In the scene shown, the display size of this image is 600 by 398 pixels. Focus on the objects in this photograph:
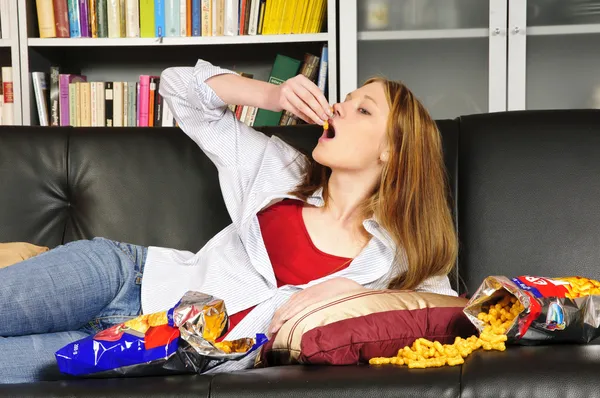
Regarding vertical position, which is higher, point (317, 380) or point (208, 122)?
point (208, 122)

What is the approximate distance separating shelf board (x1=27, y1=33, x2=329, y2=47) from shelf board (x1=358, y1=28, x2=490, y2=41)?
15 cm

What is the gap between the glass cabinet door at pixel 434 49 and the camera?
2691 mm

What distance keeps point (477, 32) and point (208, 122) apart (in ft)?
3.91

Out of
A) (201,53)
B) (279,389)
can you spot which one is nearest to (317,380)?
(279,389)

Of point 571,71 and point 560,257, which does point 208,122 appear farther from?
point 571,71

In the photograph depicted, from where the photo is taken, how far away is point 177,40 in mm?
2811

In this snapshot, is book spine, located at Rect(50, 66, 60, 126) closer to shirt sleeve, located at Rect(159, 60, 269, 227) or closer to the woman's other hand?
shirt sleeve, located at Rect(159, 60, 269, 227)

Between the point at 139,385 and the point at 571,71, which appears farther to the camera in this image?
the point at 571,71

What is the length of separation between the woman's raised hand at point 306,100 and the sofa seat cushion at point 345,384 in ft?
2.08

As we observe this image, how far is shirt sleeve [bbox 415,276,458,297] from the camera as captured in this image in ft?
5.49

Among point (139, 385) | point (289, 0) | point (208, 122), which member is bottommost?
point (139, 385)

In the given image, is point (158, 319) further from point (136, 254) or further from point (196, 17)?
point (196, 17)

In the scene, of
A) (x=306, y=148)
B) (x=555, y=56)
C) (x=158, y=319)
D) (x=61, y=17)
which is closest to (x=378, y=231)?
(x=306, y=148)

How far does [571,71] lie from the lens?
2.75 metres
